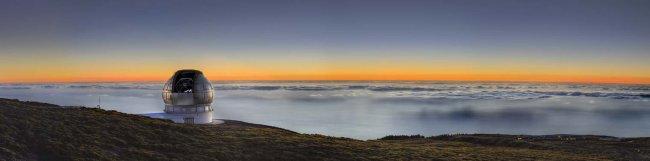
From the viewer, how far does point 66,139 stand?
46.1 feet

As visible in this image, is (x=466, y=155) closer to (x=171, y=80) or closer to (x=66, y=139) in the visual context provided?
(x=66, y=139)

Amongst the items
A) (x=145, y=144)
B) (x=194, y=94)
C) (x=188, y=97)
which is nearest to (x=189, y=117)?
(x=188, y=97)

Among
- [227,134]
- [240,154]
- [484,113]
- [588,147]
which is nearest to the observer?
[240,154]

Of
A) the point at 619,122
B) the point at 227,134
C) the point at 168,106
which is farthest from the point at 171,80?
the point at 619,122

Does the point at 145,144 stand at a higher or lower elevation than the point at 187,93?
lower

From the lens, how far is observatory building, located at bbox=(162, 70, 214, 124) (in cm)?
4056

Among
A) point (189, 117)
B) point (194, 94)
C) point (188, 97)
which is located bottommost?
point (189, 117)

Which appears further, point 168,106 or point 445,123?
point 445,123

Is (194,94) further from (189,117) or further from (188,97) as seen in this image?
(189,117)

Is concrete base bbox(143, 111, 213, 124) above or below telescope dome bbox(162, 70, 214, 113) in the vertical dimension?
below

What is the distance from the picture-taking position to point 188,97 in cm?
4056

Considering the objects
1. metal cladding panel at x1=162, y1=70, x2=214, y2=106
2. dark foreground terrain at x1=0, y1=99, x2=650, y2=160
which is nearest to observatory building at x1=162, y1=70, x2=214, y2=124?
metal cladding panel at x1=162, y1=70, x2=214, y2=106

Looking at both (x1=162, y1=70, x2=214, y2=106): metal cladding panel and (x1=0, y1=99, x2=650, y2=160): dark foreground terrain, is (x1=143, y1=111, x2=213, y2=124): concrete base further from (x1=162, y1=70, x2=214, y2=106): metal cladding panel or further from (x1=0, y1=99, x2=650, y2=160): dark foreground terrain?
(x1=0, y1=99, x2=650, y2=160): dark foreground terrain

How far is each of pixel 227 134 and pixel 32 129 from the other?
687 centimetres
